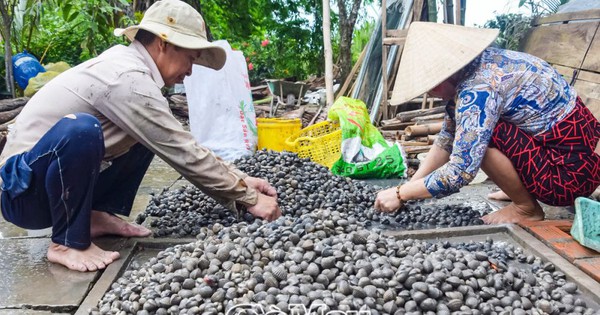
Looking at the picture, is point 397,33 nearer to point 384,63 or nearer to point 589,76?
point 384,63

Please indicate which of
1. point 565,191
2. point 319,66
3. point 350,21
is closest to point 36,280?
point 565,191

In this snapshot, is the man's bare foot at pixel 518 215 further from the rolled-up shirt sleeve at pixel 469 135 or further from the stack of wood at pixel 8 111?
the stack of wood at pixel 8 111

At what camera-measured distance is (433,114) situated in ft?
18.8

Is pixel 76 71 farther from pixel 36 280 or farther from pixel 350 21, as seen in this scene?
pixel 350 21

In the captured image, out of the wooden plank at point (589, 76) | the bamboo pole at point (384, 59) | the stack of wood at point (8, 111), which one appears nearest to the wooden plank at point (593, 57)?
the wooden plank at point (589, 76)

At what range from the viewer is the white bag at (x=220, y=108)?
4812 mm

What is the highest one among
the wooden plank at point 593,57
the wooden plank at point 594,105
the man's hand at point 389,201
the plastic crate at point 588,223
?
the wooden plank at point 593,57

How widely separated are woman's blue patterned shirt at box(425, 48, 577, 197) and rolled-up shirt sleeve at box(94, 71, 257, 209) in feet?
3.36

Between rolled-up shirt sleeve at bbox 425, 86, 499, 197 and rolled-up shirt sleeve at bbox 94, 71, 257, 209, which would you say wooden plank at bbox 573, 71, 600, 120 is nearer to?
rolled-up shirt sleeve at bbox 425, 86, 499, 197

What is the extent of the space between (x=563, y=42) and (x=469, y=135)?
258 centimetres

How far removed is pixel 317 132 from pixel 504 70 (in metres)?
2.30

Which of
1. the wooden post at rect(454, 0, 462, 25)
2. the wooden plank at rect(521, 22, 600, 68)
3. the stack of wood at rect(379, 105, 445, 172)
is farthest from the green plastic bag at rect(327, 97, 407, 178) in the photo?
the wooden post at rect(454, 0, 462, 25)

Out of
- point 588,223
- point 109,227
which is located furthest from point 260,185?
point 588,223

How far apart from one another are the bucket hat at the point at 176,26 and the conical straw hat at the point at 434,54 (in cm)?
95
